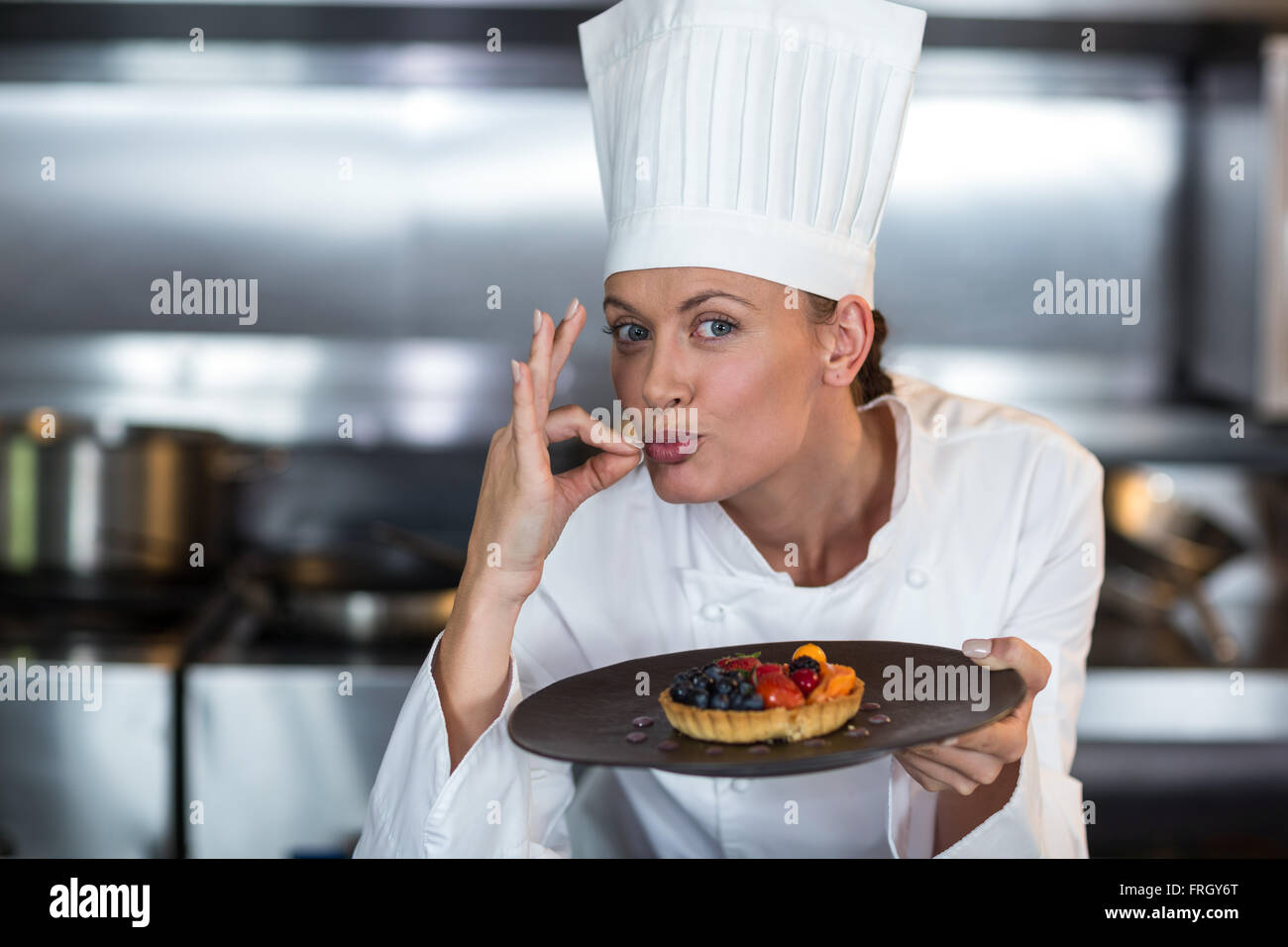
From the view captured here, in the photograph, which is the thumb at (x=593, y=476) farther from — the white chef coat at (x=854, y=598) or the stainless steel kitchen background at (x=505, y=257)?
the stainless steel kitchen background at (x=505, y=257)

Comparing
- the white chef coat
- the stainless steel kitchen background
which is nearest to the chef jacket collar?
the white chef coat

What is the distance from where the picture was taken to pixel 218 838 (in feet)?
5.91

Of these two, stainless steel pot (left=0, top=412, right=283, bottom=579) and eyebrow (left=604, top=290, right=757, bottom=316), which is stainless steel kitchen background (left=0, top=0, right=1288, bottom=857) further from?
eyebrow (left=604, top=290, right=757, bottom=316)

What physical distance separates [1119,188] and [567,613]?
1.75 metres

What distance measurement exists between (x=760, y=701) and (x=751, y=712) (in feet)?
0.06

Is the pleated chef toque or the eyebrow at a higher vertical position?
the pleated chef toque

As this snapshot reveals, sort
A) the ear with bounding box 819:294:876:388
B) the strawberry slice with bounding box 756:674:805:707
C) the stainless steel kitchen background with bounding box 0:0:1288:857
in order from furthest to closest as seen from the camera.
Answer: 1. the stainless steel kitchen background with bounding box 0:0:1288:857
2. the ear with bounding box 819:294:876:388
3. the strawberry slice with bounding box 756:674:805:707

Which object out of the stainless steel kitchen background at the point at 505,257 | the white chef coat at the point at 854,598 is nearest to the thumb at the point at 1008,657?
the white chef coat at the point at 854,598

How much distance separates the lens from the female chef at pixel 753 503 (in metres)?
0.99

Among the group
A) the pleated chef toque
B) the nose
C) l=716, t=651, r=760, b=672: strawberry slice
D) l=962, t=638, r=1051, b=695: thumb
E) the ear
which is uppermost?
the pleated chef toque

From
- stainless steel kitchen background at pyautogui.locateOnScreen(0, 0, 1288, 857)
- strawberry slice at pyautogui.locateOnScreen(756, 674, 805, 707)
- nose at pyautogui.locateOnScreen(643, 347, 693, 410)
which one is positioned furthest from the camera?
stainless steel kitchen background at pyautogui.locateOnScreen(0, 0, 1288, 857)

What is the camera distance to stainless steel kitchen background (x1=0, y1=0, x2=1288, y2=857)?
213cm

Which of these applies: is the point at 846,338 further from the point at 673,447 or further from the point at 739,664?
the point at 739,664

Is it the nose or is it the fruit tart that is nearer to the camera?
the fruit tart
